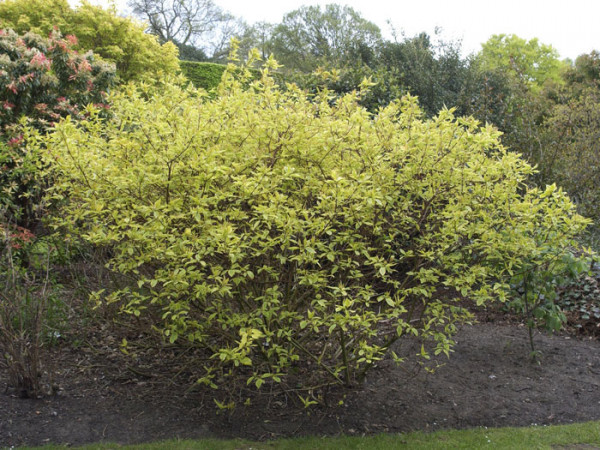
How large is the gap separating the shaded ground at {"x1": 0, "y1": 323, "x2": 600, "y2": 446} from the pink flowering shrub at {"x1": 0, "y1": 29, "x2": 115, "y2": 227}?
2.50 metres

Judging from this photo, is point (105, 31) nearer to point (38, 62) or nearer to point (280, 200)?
point (38, 62)

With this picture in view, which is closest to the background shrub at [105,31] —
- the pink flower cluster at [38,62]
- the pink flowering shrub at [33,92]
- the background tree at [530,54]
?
the pink flowering shrub at [33,92]

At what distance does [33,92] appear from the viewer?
7145 mm

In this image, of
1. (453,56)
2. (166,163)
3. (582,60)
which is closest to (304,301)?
(166,163)

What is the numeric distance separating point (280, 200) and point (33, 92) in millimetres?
5563

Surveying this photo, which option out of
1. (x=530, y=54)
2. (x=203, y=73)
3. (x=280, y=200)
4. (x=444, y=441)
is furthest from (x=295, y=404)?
(x=530, y=54)

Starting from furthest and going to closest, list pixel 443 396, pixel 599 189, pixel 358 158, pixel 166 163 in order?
pixel 599 189, pixel 443 396, pixel 358 158, pixel 166 163

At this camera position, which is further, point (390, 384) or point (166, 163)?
point (390, 384)

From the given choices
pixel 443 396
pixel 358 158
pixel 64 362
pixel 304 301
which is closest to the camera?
pixel 358 158

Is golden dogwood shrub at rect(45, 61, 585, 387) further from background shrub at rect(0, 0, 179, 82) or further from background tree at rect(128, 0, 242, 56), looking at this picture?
background tree at rect(128, 0, 242, 56)

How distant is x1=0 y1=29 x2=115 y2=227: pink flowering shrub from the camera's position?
254 inches

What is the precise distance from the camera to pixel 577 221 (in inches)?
151

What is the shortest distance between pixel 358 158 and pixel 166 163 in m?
1.29

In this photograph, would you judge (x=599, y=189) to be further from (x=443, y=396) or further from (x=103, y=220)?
(x=103, y=220)
